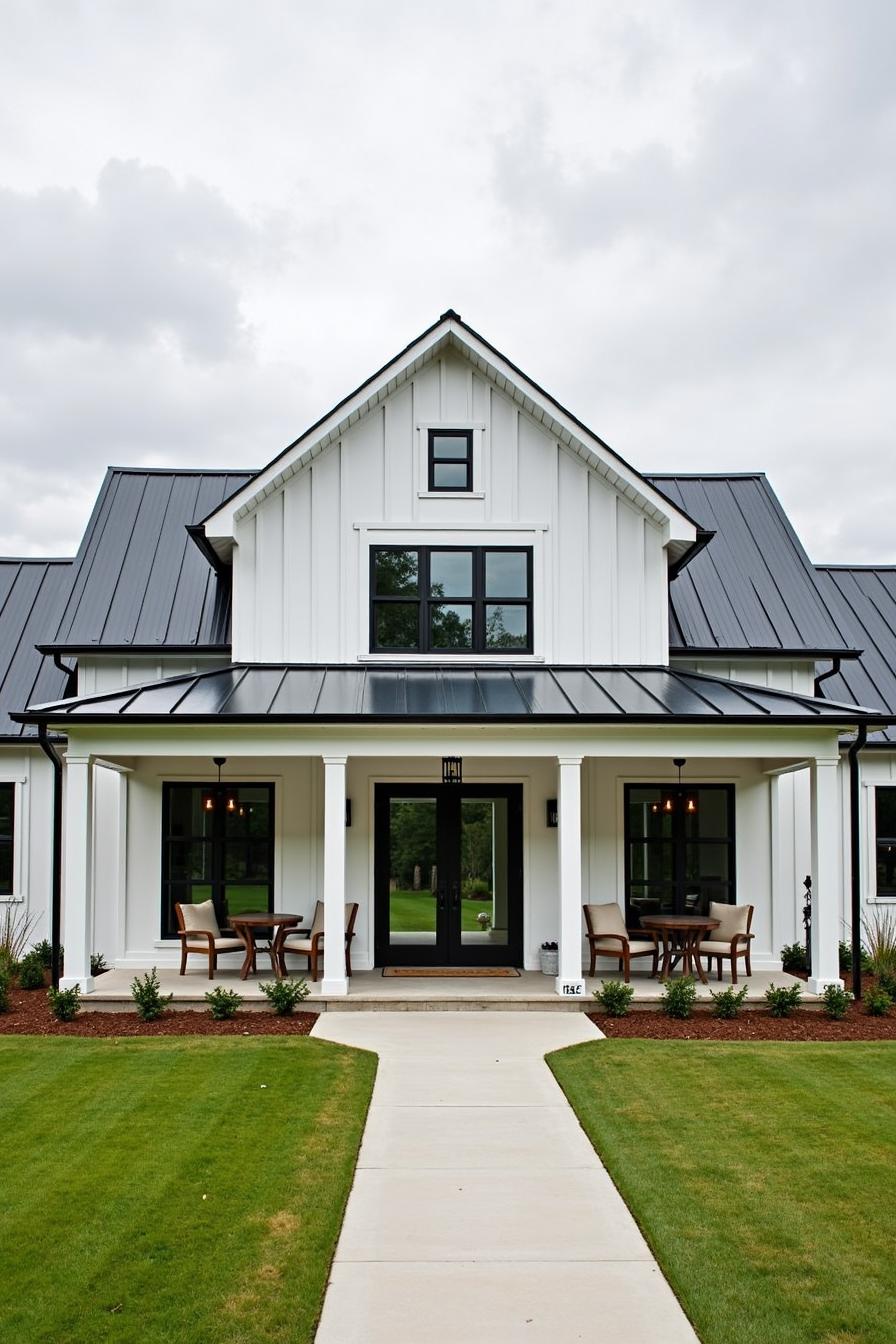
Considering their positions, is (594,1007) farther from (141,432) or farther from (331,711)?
(141,432)

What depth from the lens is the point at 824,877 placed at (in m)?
12.5

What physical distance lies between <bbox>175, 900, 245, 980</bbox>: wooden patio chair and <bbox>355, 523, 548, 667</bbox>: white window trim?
3.84 m

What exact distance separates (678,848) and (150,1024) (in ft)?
23.6

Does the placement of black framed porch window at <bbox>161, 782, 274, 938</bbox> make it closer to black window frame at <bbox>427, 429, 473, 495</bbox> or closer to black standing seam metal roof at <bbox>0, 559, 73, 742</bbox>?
black standing seam metal roof at <bbox>0, 559, 73, 742</bbox>

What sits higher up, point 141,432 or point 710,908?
point 141,432

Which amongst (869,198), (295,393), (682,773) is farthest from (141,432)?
(682,773)

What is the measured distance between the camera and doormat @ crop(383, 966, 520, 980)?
13.9m

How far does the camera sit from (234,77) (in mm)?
17656

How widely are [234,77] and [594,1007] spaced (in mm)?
15190

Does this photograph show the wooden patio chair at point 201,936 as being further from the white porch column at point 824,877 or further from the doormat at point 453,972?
the white porch column at point 824,877

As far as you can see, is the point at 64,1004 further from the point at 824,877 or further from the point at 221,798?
the point at 824,877

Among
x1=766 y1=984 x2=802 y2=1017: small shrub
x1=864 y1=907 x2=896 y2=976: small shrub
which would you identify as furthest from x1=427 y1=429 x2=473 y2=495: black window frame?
x1=864 y1=907 x2=896 y2=976: small shrub

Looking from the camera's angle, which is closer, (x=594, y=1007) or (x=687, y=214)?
(x=594, y=1007)

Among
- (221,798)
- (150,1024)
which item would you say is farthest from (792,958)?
(150,1024)
